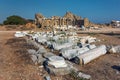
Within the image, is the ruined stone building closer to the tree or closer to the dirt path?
the tree

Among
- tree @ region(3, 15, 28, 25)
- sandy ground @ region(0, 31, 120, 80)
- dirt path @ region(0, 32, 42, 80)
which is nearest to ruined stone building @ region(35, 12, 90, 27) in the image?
tree @ region(3, 15, 28, 25)

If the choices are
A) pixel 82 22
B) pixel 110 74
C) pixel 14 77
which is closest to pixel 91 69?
pixel 110 74

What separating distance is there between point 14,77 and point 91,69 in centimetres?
237

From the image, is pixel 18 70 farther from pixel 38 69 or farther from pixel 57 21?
pixel 57 21

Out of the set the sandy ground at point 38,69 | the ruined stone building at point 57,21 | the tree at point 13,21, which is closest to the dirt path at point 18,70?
the sandy ground at point 38,69

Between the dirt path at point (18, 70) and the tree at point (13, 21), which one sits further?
the tree at point (13, 21)

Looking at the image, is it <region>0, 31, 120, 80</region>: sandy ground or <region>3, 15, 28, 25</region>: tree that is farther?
<region>3, 15, 28, 25</region>: tree

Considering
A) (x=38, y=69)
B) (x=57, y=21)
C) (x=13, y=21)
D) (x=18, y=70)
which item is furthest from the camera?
(x=13, y=21)

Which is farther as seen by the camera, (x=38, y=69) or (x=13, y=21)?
(x=13, y=21)

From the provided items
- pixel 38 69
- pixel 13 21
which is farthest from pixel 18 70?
pixel 13 21

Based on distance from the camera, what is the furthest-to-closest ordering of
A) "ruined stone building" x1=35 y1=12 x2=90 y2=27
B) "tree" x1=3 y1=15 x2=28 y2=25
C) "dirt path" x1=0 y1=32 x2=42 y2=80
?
1. "tree" x1=3 y1=15 x2=28 y2=25
2. "ruined stone building" x1=35 y1=12 x2=90 y2=27
3. "dirt path" x1=0 y1=32 x2=42 y2=80

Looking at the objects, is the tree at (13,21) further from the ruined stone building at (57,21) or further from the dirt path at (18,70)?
the dirt path at (18,70)

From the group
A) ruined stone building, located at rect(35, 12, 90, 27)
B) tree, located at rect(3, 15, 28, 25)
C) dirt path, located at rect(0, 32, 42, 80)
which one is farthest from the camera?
tree, located at rect(3, 15, 28, 25)

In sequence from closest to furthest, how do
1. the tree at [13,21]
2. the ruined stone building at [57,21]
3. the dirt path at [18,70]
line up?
the dirt path at [18,70], the ruined stone building at [57,21], the tree at [13,21]
